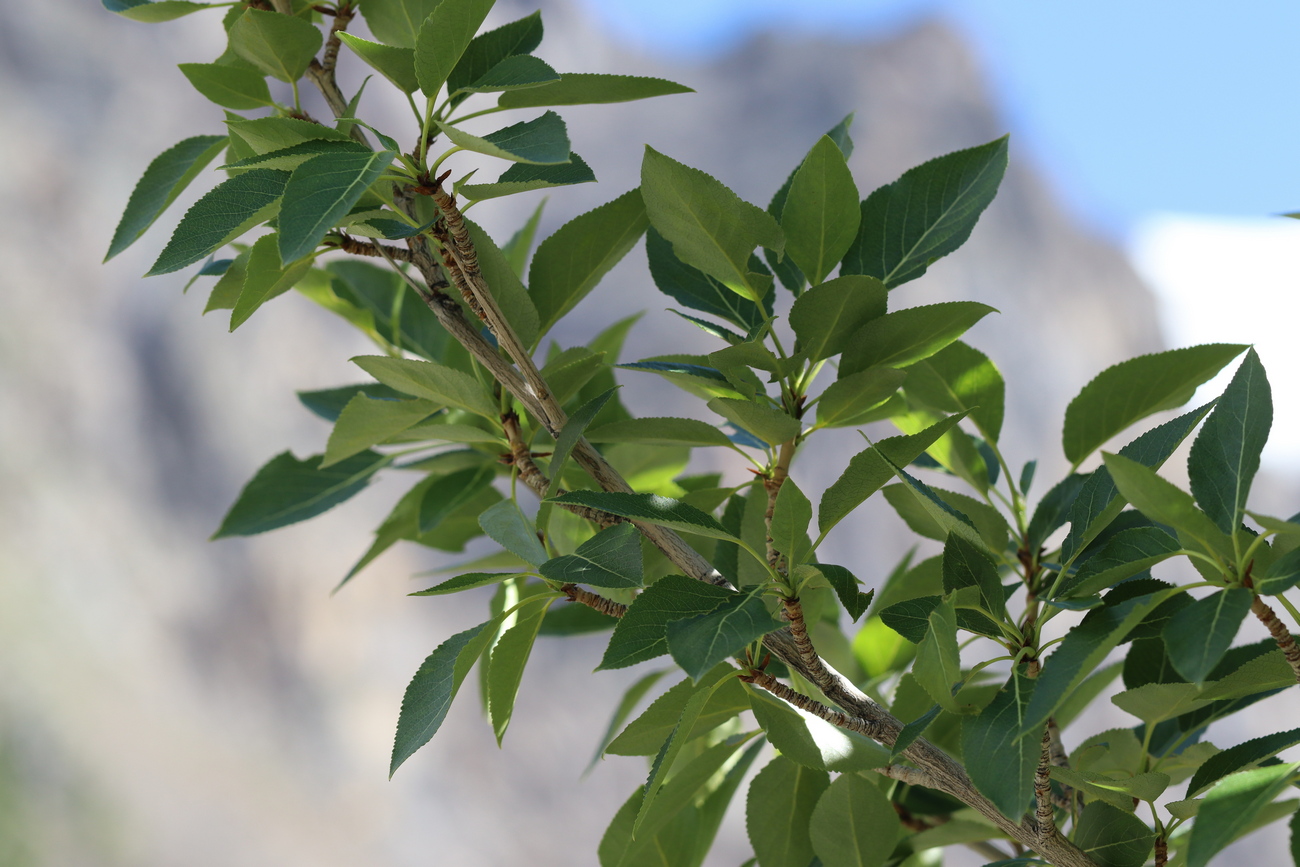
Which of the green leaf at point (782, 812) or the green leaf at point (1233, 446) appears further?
the green leaf at point (782, 812)

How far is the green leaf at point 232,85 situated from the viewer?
34cm

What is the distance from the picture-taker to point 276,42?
12.6 inches

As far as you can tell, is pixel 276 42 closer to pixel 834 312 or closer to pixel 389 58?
pixel 389 58

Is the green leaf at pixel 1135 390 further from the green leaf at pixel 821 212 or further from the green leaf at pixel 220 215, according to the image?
the green leaf at pixel 220 215

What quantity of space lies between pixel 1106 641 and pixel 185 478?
3.06m

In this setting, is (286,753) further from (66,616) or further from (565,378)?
(565,378)

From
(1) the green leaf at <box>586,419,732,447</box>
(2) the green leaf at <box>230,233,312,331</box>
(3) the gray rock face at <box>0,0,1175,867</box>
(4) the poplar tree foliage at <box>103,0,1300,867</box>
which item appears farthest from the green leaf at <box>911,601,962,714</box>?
(3) the gray rock face at <box>0,0,1175,867</box>

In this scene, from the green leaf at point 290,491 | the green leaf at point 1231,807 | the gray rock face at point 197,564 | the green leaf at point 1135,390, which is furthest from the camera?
the gray rock face at point 197,564

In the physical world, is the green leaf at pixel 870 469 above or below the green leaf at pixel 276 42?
below

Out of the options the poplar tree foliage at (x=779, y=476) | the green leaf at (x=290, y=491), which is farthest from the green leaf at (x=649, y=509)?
the green leaf at (x=290, y=491)

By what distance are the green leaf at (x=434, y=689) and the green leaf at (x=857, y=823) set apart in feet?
0.47

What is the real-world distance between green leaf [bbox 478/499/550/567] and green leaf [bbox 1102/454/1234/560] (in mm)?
156

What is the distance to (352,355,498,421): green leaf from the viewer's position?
322 mm

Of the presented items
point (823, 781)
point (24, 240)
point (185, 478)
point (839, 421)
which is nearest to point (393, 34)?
point (839, 421)
